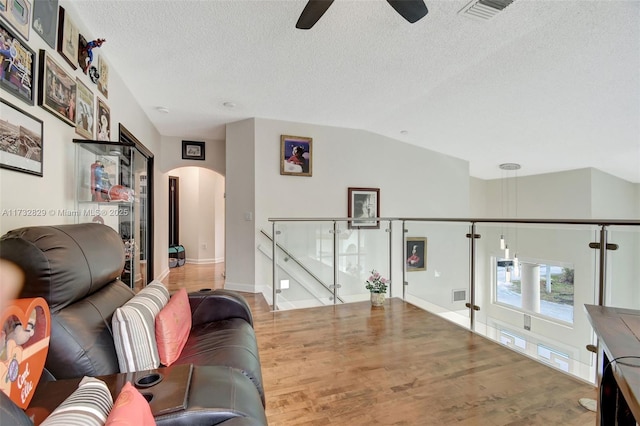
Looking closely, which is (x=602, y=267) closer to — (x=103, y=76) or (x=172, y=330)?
(x=172, y=330)

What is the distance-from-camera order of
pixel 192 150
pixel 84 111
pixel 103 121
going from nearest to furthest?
pixel 84 111
pixel 103 121
pixel 192 150

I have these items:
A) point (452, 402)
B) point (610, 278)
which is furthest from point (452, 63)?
point (452, 402)

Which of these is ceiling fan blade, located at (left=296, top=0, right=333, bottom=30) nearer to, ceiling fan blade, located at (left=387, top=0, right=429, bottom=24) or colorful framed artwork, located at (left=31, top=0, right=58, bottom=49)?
ceiling fan blade, located at (left=387, top=0, right=429, bottom=24)

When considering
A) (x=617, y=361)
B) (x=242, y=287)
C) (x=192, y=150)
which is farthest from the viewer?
(x=192, y=150)

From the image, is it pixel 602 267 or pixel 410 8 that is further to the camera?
pixel 602 267

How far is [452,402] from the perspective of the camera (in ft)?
5.87

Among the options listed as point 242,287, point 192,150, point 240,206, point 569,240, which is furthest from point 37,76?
point 569,240

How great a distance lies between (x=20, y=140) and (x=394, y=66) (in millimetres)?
2891

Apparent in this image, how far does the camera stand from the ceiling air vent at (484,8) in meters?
2.14

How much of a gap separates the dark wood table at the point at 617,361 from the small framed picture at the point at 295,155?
3.90m

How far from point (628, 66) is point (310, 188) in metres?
3.75

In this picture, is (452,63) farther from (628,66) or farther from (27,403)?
(27,403)

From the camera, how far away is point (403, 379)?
202 centimetres

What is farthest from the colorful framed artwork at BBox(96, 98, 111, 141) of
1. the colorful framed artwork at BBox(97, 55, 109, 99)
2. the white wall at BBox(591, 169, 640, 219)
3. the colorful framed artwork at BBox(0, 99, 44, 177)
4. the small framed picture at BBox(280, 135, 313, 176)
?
the white wall at BBox(591, 169, 640, 219)
